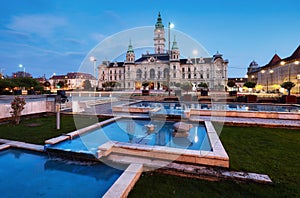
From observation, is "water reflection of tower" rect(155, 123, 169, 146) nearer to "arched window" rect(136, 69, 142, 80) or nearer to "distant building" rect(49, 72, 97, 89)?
"distant building" rect(49, 72, 97, 89)

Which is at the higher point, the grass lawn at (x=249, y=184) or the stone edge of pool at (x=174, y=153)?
the stone edge of pool at (x=174, y=153)

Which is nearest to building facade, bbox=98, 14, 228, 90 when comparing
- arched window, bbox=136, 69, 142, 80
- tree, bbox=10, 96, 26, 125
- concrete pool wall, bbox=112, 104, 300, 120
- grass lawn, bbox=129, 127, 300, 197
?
arched window, bbox=136, 69, 142, 80

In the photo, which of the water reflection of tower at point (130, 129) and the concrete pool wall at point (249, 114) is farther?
the concrete pool wall at point (249, 114)

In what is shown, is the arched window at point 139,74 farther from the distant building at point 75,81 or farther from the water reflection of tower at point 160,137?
the water reflection of tower at point 160,137

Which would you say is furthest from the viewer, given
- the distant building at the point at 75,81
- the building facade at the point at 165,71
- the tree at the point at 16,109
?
the building facade at the point at 165,71

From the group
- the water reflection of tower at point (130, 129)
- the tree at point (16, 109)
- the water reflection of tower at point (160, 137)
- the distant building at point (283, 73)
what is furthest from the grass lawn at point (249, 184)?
the distant building at point (283, 73)

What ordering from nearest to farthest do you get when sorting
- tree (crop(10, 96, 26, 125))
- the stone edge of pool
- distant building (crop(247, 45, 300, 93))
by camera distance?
the stone edge of pool, tree (crop(10, 96, 26, 125)), distant building (crop(247, 45, 300, 93))

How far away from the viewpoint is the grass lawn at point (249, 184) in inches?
101

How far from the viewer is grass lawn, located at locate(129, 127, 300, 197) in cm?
257

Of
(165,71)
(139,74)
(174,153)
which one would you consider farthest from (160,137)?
(165,71)

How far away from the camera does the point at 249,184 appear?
9.16 ft

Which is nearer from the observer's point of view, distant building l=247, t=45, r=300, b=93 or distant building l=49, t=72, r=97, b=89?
distant building l=247, t=45, r=300, b=93

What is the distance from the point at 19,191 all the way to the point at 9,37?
13954 cm

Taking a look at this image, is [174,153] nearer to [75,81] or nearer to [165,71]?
[165,71]
